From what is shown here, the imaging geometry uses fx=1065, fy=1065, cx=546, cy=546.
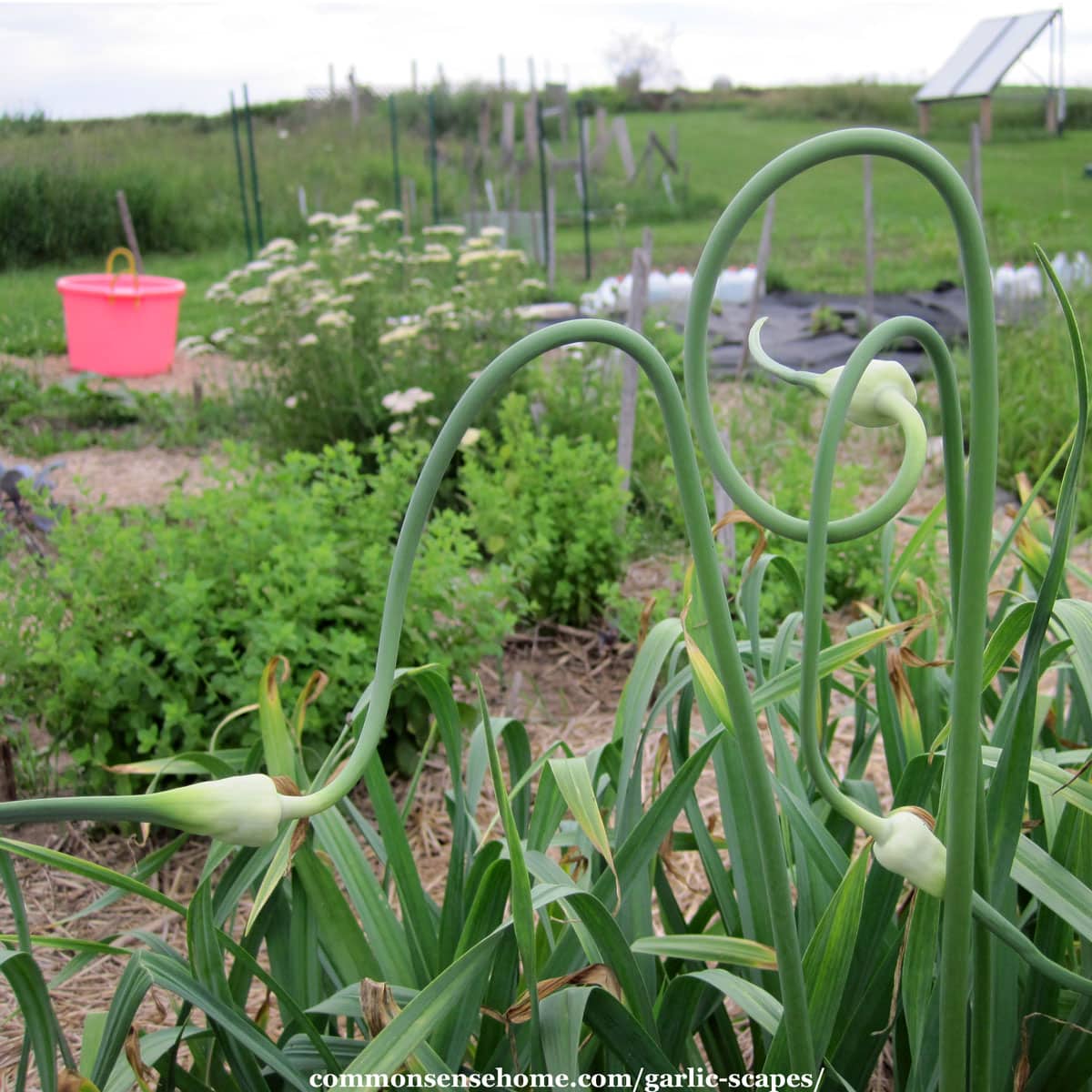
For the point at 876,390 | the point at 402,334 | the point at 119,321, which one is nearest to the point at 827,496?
the point at 876,390

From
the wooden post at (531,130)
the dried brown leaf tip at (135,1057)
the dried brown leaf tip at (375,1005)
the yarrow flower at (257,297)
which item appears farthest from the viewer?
the wooden post at (531,130)

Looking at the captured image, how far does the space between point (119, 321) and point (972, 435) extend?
6.06 meters

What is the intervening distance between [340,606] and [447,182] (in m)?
10.3

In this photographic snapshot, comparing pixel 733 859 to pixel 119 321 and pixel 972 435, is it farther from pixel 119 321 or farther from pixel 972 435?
pixel 119 321

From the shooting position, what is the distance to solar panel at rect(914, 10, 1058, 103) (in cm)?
634

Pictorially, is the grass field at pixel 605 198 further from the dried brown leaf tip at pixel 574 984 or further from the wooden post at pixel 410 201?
the dried brown leaf tip at pixel 574 984

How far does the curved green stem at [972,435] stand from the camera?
0.57m

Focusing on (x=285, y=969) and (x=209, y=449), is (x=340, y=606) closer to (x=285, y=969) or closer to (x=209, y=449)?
(x=285, y=969)

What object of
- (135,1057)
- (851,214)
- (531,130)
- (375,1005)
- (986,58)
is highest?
(531,130)

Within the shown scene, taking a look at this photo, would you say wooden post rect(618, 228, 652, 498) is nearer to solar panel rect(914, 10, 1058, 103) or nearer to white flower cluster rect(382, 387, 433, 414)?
white flower cluster rect(382, 387, 433, 414)

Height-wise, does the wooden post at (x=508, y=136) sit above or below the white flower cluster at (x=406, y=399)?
above

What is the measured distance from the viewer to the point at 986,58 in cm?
672

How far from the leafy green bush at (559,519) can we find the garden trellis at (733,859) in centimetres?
131

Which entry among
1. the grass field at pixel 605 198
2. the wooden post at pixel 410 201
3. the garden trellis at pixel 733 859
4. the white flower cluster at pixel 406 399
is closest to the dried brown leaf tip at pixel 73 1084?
the garden trellis at pixel 733 859
